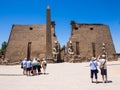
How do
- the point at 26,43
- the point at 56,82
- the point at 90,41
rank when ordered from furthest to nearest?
the point at 90,41 < the point at 26,43 < the point at 56,82

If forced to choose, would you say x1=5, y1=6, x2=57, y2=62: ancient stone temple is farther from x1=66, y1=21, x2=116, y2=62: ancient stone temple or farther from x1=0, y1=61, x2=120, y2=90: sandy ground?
x1=0, y1=61, x2=120, y2=90: sandy ground

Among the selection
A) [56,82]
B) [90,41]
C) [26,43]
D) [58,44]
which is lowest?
[56,82]

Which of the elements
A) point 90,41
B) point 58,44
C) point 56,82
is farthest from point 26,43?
point 56,82

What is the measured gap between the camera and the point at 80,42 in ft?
171

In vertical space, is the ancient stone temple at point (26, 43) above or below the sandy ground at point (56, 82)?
above

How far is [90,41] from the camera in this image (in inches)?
2078

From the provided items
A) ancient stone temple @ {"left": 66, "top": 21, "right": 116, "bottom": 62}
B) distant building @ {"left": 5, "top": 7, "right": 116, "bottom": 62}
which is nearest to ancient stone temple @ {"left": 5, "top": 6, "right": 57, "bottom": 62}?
distant building @ {"left": 5, "top": 7, "right": 116, "bottom": 62}

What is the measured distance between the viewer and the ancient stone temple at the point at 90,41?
170 ft

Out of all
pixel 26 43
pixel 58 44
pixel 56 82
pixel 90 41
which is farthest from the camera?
pixel 90 41

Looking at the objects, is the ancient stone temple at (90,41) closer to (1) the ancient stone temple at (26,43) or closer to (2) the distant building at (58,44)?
(2) the distant building at (58,44)

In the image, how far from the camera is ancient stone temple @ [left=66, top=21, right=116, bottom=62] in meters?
51.8

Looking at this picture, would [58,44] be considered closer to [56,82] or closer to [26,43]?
[26,43]

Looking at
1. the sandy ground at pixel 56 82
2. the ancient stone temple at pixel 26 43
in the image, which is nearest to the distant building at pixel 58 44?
the ancient stone temple at pixel 26 43

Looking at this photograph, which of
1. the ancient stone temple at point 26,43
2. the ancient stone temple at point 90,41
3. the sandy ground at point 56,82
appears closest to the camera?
the sandy ground at point 56,82
